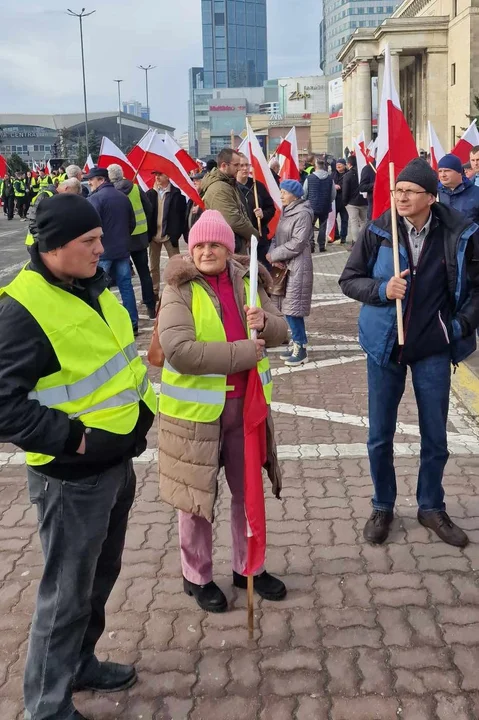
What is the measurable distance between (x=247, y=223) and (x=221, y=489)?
13.3 ft

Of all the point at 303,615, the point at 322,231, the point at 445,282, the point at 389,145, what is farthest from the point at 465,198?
the point at 322,231

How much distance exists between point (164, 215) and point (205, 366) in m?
7.90

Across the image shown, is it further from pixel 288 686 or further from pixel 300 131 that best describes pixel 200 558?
pixel 300 131

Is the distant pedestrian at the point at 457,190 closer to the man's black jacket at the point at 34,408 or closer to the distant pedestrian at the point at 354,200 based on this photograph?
the man's black jacket at the point at 34,408

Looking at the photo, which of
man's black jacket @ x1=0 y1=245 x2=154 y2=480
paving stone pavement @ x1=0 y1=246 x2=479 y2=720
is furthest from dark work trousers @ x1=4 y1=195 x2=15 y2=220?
man's black jacket @ x1=0 y1=245 x2=154 y2=480

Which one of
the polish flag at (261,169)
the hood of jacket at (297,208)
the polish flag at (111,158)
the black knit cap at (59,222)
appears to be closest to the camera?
the black knit cap at (59,222)

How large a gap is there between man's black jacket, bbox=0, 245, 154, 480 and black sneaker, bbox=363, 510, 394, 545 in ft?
6.82

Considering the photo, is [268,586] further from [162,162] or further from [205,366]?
[162,162]

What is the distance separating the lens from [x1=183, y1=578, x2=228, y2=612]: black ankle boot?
3545mm

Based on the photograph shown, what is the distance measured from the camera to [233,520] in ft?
11.8

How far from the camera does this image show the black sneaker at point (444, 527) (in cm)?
406

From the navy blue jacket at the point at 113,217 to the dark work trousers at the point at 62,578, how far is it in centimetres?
654

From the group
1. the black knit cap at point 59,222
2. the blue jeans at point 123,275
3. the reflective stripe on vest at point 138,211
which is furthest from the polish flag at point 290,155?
the black knit cap at point 59,222

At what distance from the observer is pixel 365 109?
58.9 metres
